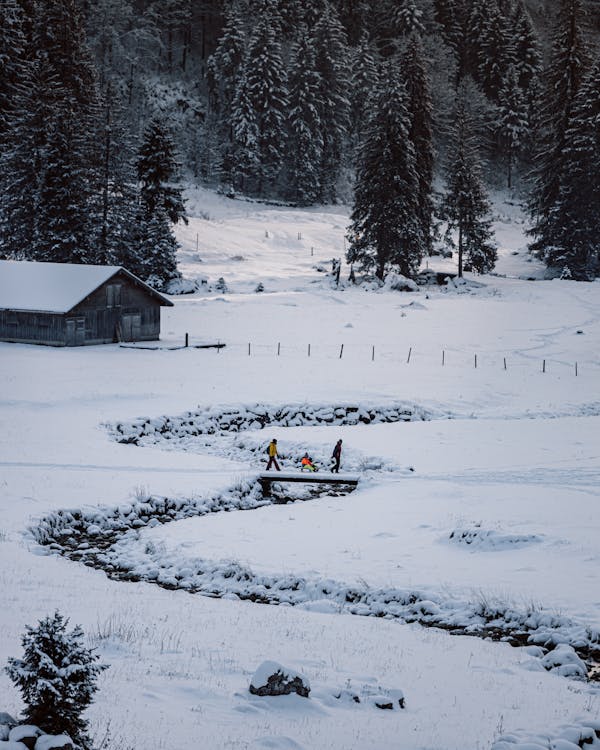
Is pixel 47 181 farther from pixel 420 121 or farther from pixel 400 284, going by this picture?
pixel 420 121

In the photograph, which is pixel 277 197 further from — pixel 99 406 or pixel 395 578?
pixel 395 578

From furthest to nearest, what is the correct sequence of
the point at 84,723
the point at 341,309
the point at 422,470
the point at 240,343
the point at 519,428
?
the point at 341,309
the point at 240,343
the point at 519,428
the point at 422,470
the point at 84,723

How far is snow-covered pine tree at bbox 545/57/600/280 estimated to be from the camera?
227ft

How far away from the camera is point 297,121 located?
9075 cm

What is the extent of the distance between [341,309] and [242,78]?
1769 inches

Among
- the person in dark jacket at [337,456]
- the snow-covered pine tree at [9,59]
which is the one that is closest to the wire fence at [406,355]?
the person in dark jacket at [337,456]

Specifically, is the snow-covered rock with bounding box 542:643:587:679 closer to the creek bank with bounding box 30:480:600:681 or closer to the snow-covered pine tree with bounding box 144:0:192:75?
the creek bank with bounding box 30:480:600:681

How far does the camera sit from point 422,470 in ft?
86.2

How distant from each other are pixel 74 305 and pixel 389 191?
32.3 m

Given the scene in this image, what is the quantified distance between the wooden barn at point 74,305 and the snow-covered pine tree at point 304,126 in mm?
48578

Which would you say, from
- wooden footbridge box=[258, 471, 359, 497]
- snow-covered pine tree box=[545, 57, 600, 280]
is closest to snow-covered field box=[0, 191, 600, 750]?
wooden footbridge box=[258, 471, 359, 497]

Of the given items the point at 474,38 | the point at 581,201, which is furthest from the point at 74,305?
the point at 474,38

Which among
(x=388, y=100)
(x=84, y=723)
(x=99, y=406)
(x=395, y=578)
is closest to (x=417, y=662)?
(x=395, y=578)

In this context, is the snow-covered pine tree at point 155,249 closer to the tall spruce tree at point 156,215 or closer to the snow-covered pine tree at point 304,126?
the tall spruce tree at point 156,215
